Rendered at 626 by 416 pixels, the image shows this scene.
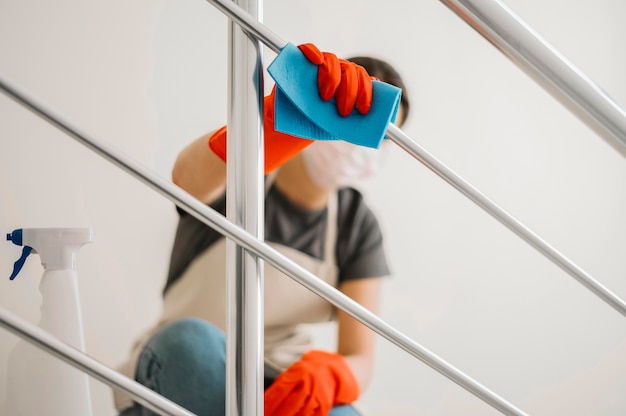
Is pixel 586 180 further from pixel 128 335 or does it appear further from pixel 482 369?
pixel 128 335

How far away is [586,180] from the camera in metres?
1.90

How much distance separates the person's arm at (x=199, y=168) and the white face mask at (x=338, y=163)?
2.07 feet

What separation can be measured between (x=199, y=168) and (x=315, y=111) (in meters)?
0.49

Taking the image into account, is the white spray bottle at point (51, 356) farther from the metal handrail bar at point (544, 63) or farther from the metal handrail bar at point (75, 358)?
the metal handrail bar at point (544, 63)

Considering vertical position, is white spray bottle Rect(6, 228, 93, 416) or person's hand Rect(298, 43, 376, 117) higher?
person's hand Rect(298, 43, 376, 117)

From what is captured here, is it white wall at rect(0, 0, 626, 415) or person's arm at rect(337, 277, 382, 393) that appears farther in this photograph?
white wall at rect(0, 0, 626, 415)

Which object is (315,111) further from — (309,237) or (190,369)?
(309,237)

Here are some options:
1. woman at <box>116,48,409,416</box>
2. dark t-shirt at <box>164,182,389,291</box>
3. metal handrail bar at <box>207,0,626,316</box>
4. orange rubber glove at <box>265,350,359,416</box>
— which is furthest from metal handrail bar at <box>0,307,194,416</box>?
dark t-shirt at <box>164,182,389,291</box>

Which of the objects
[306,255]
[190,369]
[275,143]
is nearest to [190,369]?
[190,369]

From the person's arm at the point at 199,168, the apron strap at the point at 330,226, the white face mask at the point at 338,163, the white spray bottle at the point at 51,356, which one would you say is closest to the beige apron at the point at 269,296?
the apron strap at the point at 330,226

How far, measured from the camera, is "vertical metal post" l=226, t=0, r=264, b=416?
38 cm

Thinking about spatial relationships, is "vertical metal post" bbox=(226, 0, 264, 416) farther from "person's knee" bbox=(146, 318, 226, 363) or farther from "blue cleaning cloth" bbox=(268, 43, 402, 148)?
"person's knee" bbox=(146, 318, 226, 363)

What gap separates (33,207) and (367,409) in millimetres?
1062

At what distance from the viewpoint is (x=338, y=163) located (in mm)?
1605
